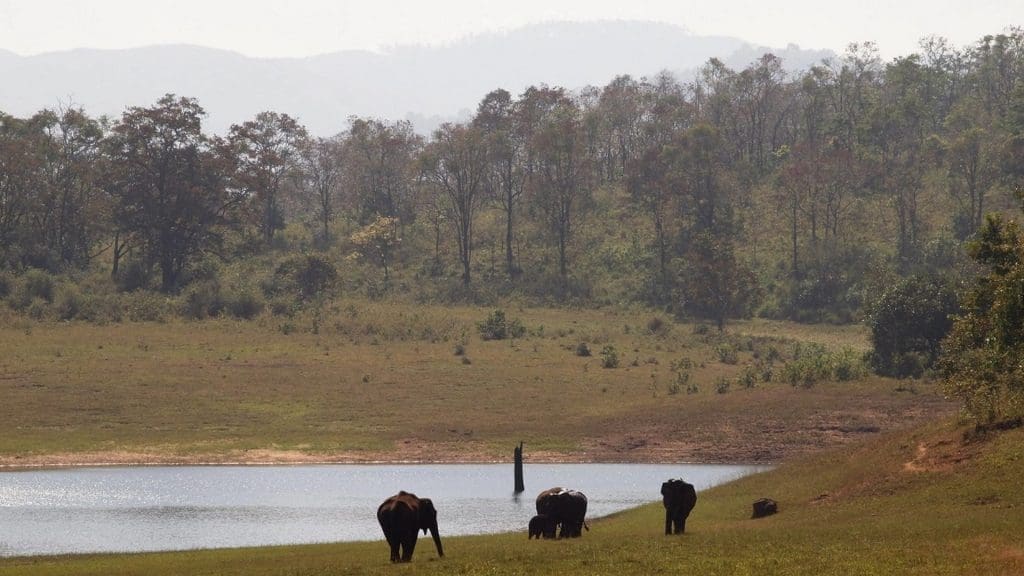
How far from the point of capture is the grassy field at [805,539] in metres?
26.9

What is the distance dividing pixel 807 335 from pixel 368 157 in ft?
209

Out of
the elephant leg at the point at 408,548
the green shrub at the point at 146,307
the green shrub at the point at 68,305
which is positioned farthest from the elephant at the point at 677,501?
the green shrub at the point at 68,305

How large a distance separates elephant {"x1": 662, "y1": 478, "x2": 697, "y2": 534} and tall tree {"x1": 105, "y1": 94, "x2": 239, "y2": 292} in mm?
86604

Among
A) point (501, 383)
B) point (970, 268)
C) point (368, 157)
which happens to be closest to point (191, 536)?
point (501, 383)

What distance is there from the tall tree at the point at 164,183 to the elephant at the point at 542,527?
8506 centimetres

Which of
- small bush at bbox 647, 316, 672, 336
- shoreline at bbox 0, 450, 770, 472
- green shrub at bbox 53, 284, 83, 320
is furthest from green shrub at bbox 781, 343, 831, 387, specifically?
green shrub at bbox 53, 284, 83, 320

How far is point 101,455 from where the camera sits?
60.2 meters

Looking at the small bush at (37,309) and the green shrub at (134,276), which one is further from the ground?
the green shrub at (134,276)

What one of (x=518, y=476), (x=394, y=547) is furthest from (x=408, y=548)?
(x=518, y=476)

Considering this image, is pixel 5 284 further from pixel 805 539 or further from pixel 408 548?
pixel 805 539

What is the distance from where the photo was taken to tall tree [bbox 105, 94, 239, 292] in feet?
379

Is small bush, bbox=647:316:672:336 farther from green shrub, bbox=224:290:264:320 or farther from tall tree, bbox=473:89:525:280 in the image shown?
green shrub, bbox=224:290:264:320

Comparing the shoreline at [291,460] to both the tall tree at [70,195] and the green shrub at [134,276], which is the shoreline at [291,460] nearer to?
the green shrub at [134,276]

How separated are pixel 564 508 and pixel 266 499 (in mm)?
20203
